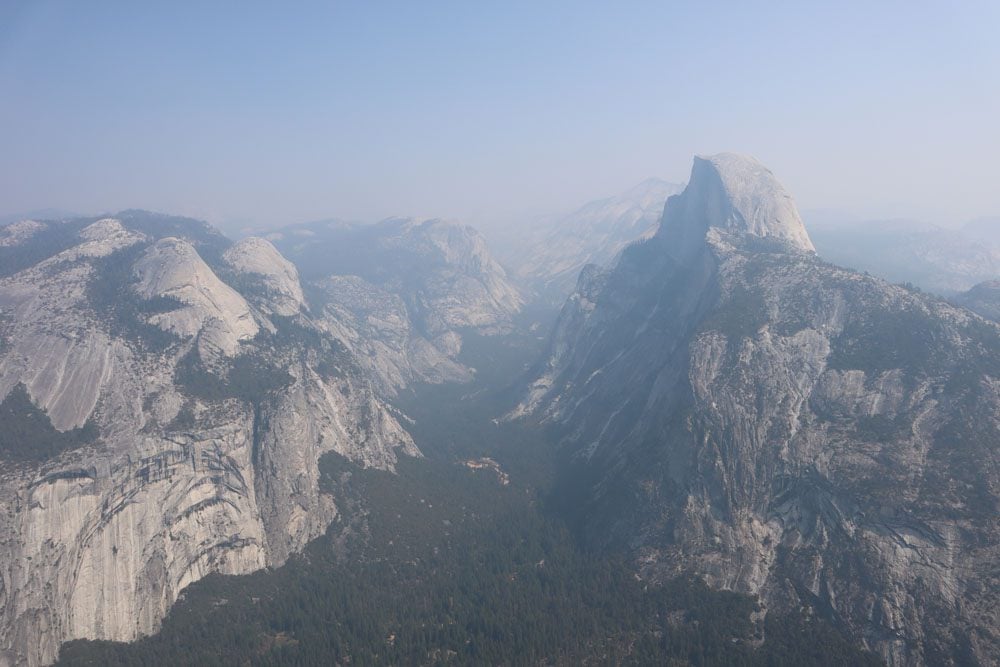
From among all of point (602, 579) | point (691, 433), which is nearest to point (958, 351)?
point (691, 433)

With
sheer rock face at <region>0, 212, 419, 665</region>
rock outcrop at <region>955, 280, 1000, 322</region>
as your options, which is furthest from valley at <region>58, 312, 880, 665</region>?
rock outcrop at <region>955, 280, 1000, 322</region>

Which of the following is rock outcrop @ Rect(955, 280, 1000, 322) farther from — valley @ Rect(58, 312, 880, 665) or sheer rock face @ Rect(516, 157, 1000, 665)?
valley @ Rect(58, 312, 880, 665)

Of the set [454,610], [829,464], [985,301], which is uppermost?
[985,301]

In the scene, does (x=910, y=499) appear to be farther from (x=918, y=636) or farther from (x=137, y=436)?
(x=137, y=436)

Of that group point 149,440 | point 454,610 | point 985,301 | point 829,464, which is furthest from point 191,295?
point 985,301

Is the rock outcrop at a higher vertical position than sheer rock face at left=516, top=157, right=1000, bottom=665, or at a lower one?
higher

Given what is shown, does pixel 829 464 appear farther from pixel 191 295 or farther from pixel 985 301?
pixel 191 295
